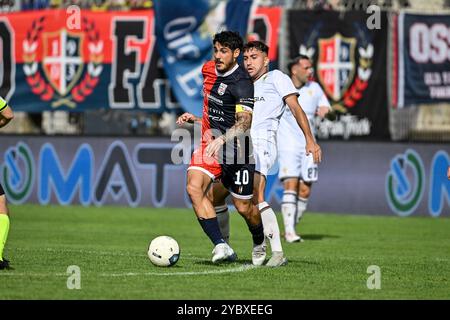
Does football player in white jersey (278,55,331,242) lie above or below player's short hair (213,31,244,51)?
below

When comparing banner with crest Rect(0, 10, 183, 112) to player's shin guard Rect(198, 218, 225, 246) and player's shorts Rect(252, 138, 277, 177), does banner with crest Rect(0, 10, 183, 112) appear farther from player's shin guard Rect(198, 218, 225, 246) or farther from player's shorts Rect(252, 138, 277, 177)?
player's shin guard Rect(198, 218, 225, 246)

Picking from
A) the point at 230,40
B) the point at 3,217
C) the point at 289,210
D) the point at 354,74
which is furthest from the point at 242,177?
the point at 354,74

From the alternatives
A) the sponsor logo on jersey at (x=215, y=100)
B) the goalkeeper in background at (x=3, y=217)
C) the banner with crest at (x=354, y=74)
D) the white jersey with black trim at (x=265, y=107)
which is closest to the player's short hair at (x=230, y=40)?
the sponsor logo on jersey at (x=215, y=100)

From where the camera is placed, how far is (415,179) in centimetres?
2089

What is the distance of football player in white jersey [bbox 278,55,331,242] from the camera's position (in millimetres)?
16172

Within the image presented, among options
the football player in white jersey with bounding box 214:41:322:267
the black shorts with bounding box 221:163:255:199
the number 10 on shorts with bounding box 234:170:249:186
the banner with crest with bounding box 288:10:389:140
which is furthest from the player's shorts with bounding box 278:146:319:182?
the banner with crest with bounding box 288:10:389:140

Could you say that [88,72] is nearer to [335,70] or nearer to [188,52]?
[188,52]

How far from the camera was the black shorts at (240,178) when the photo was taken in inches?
439

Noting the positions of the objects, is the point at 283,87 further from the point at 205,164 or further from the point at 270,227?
the point at 270,227

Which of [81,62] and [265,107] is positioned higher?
[81,62]

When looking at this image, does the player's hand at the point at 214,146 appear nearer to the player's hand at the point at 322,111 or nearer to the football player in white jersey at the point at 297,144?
the football player in white jersey at the point at 297,144

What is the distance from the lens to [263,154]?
38.6 ft

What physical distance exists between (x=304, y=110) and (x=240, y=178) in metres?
5.50

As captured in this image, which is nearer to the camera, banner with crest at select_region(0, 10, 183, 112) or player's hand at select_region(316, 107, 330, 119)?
player's hand at select_region(316, 107, 330, 119)
